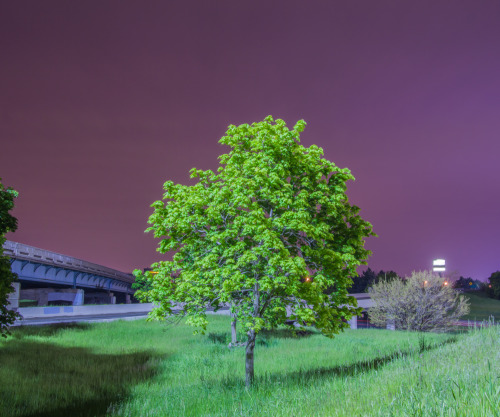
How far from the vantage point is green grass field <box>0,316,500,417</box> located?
261 inches

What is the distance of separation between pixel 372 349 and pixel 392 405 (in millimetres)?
21860

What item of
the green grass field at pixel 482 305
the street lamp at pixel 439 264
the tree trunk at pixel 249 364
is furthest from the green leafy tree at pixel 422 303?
the green grass field at pixel 482 305

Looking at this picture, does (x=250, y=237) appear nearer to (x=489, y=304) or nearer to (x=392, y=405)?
(x=392, y=405)

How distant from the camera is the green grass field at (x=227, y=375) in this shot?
6.62 m

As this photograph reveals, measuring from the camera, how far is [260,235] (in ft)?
41.4

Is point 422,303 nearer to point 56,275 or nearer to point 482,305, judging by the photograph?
point 56,275

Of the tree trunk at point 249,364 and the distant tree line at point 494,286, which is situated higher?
the distant tree line at point 494,286

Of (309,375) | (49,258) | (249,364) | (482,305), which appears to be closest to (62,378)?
(249,364)

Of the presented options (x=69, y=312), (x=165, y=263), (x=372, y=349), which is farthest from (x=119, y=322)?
(x=165, y=263)

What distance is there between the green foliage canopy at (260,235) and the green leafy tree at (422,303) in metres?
27.8

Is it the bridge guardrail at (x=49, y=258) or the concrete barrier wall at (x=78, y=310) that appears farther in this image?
the bridge guardrail at (x=49, y=258)

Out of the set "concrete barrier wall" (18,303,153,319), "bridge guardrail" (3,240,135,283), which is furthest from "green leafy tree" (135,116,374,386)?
"concrete barrier wall" (18,303,153,319)

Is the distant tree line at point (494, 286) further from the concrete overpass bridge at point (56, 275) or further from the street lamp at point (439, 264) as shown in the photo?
the concrete overpass bridge at point (56, 275)

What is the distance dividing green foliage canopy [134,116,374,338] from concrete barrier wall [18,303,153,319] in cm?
3668
